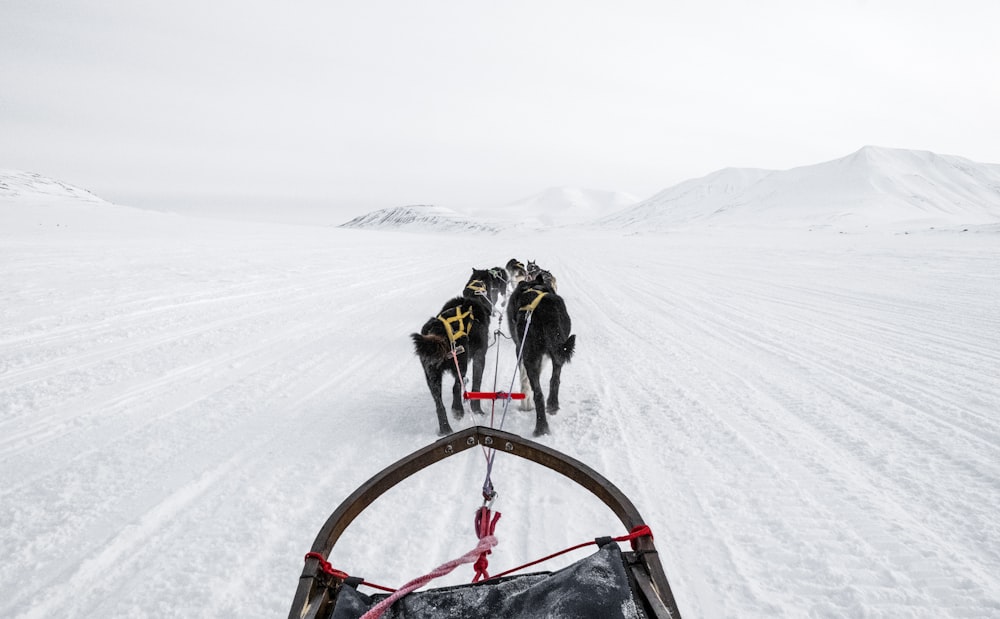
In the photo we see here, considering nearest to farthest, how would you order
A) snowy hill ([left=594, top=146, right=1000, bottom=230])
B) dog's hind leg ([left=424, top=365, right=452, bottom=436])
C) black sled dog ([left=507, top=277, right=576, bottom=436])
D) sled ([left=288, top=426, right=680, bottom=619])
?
sled ([left=288, top=426, right=680, bottom=619]) < dog's hind leg ([left=424, top=365, right=452, bottom=436]) < black sled dog ([left=507, top=277, right=576, bottom=436]) < snowy hill ([left=594, top=146, right=1000, bottom=230])

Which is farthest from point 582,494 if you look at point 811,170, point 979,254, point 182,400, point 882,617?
point 811,170

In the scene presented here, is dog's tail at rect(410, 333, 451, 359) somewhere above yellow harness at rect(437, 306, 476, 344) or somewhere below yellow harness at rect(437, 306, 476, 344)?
below

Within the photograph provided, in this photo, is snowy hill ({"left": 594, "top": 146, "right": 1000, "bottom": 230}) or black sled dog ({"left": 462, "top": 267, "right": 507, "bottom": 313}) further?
snowy hill ({"left": 594, "top": 146, "right": 1000, "bottom": 230})

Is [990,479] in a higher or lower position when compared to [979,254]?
lower

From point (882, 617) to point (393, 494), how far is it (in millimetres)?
2685

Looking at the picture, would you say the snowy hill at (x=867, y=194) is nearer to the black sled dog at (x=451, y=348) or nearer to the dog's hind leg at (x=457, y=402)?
the black sled dog at (x=451, y=348)

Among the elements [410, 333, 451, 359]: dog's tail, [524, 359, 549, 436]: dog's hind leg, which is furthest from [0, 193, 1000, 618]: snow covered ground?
[410, 333, 451, 359]: dog's tail

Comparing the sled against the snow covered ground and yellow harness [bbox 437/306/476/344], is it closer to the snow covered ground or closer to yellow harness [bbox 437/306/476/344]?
the snow covered ground

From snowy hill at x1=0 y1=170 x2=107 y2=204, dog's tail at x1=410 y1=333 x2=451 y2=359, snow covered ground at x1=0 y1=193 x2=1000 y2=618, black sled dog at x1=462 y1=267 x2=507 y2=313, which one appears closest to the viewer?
snow covered ground at x1=0 y1=193 x2=1000 y2=618

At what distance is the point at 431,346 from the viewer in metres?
3.96

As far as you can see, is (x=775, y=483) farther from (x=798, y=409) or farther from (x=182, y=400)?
(x=182, y=400)

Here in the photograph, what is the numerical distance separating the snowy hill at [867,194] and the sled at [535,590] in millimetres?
80914

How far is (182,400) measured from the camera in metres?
4.75

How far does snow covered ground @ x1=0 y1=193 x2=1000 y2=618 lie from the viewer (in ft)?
7.84
